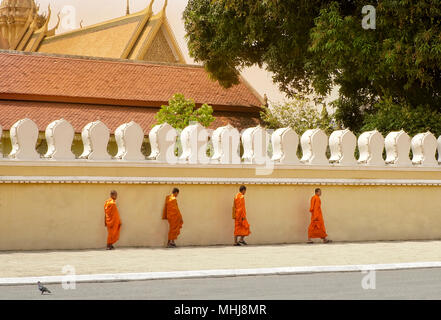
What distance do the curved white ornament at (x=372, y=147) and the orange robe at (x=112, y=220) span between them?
202 inches

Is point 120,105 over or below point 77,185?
over

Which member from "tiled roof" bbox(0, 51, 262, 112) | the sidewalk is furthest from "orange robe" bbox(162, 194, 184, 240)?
"tiled roof" bbox(0, 51, 262, 112)

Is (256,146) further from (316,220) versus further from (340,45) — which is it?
(340,45)

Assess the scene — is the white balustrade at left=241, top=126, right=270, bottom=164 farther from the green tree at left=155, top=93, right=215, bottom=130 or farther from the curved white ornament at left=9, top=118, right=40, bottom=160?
the green tree at left=155, top=93, right=215, bottom=130

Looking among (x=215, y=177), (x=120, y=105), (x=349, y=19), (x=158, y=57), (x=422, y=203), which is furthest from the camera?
(x=158, y=57)

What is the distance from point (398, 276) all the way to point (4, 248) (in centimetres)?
640

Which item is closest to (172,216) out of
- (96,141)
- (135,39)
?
(96,141)

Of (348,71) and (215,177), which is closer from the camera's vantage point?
(215,177)

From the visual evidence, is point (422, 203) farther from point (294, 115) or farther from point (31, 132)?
point (294, 115)

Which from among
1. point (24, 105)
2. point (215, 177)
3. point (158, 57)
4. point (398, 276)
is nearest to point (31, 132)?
point (215, 177)

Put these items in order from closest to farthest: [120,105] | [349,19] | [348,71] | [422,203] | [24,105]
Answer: [422,203]
[349,19]
[348,71]
[24,105]
[120,105]

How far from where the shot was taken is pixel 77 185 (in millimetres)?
13617

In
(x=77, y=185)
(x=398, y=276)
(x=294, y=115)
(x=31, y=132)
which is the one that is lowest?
(x=398, y=276)

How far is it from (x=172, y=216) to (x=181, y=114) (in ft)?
54.8
